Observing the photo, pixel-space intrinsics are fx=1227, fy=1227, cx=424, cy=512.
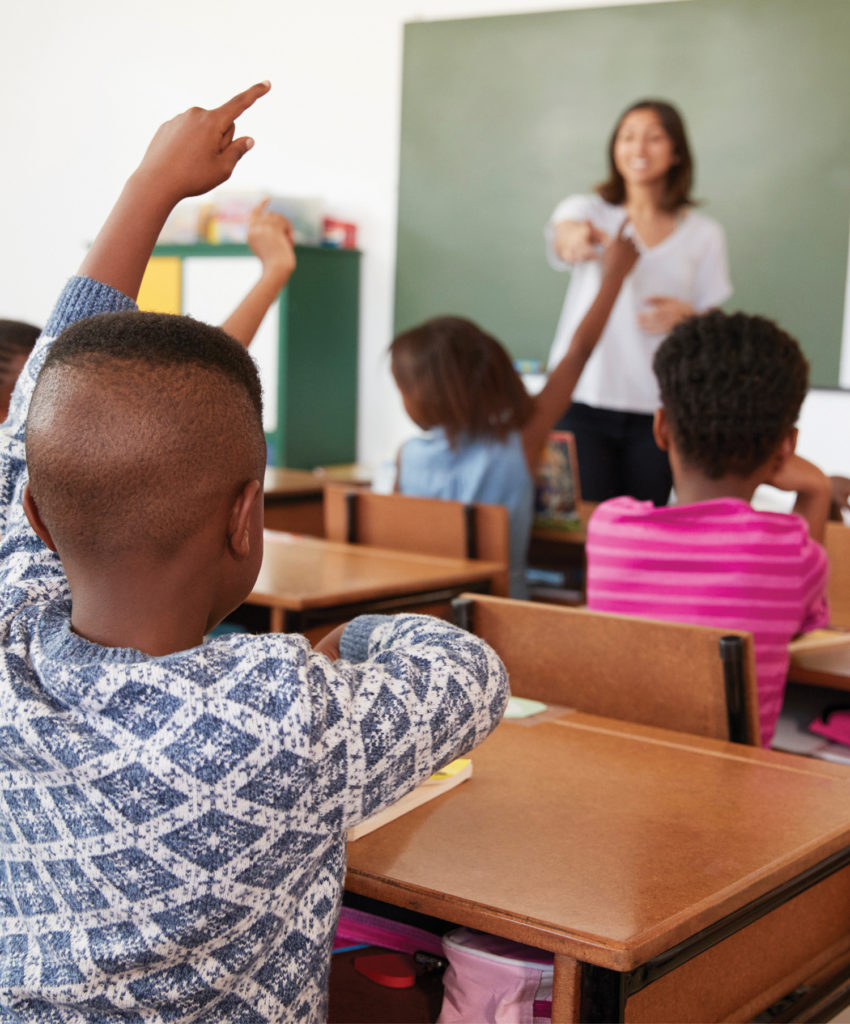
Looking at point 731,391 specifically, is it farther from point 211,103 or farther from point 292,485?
point 211,103

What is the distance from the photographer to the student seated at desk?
334cm

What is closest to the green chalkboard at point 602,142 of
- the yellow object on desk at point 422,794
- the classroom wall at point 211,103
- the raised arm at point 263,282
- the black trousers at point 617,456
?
the classroom wall at point 211,103

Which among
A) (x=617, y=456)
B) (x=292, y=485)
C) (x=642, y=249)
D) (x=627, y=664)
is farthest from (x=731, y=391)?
(x=642, y=249)

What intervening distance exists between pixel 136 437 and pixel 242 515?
0.31ft

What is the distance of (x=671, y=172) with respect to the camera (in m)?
4.51

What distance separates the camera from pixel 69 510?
825mm

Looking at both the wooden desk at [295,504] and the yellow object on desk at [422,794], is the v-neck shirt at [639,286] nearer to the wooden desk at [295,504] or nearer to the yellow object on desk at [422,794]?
the wooden desk at [295,504]

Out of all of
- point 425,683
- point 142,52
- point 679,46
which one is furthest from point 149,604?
point 142,52

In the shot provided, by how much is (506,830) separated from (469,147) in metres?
4.97

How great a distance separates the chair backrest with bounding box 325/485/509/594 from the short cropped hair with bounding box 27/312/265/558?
2024mm

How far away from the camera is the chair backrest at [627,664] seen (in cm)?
151

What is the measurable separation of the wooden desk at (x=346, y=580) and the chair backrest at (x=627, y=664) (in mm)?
694

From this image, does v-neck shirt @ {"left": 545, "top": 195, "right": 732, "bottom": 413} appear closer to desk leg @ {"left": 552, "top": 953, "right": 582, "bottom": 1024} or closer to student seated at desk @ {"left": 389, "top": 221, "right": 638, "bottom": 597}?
student seated at desk @ {"left": 389, "top": 221, "right": 638, "bottom": 597}

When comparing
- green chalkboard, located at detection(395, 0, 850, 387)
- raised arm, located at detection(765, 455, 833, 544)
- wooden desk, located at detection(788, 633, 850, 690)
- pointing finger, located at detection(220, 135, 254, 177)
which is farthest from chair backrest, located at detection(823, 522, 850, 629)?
green chalkboard, located at detection(395, 0, 850, 387)
